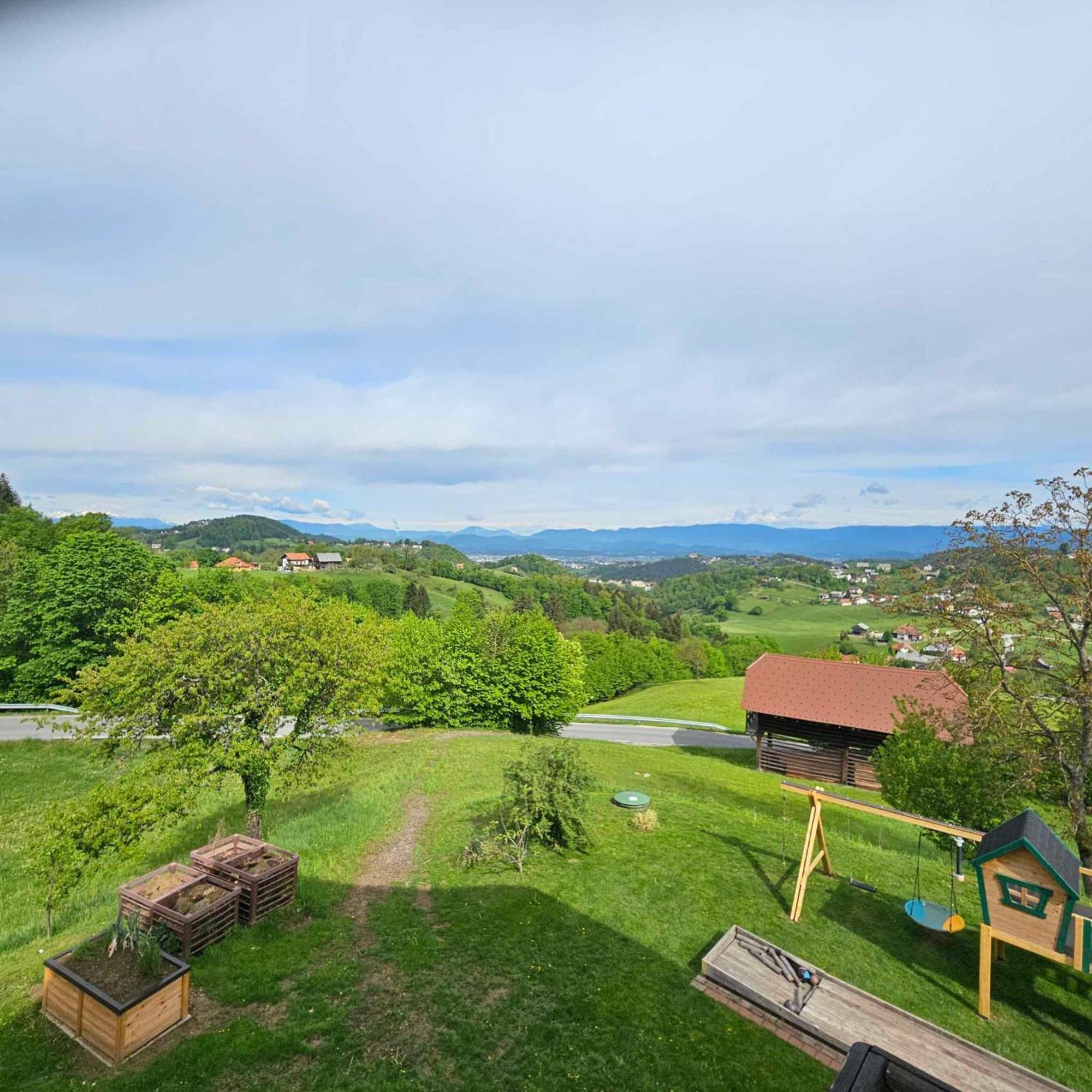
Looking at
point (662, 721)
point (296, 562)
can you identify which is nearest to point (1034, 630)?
point (662, 721)

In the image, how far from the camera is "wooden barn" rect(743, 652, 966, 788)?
3028 centimetres

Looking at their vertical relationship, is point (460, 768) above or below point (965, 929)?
below

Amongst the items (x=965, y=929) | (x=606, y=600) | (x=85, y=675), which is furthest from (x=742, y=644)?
(x=85, y=675)

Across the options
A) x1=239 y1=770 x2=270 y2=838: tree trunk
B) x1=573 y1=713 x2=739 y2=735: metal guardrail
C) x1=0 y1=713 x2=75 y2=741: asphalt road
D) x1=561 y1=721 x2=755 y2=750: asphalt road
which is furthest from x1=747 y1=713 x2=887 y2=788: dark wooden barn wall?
x1=0 y1=713 x2=75 y2=741: asphalt road

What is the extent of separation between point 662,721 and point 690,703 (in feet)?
27.2

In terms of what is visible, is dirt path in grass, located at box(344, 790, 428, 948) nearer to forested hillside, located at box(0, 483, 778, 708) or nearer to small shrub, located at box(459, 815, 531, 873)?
small shrub, located at box(459, 815, 531, 873)

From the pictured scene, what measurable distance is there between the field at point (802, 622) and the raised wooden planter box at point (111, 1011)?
126 metres

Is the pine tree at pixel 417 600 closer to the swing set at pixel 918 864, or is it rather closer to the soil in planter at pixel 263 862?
the soil in planter at pixel 263 862

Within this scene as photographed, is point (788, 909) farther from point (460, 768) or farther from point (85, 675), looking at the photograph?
point (85, 675)

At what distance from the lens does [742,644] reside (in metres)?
106

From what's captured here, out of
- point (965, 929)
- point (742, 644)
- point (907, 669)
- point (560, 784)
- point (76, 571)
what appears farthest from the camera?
point (742, 644)

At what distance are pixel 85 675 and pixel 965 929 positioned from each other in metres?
21.0

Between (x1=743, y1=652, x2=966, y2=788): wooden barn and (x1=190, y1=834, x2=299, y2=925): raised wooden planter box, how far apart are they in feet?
85.1

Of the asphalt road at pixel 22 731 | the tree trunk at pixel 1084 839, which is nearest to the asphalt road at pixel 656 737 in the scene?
the tree trunk at pixel 1084 839
